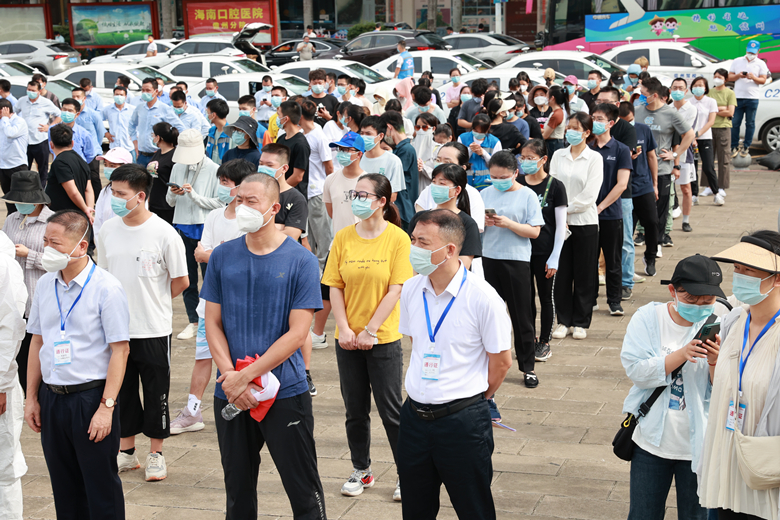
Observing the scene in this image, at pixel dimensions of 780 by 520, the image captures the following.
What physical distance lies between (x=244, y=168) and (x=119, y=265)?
4.39 ft

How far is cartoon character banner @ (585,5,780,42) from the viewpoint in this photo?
21188mm

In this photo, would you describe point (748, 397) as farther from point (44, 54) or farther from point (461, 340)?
point (44, 54)

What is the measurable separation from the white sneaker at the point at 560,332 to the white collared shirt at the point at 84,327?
4697mm

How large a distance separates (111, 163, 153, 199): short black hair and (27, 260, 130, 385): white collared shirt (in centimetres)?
119

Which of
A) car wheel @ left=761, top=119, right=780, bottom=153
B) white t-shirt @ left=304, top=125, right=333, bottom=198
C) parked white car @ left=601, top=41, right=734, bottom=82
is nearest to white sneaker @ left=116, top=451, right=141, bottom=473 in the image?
white t-shirt @ left=304, top=125, right=333, bottom=198

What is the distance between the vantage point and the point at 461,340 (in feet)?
12.6

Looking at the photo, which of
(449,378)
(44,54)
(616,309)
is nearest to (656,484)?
(449,378)

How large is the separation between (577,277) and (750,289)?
447cm

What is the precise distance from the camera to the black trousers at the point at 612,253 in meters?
8.20

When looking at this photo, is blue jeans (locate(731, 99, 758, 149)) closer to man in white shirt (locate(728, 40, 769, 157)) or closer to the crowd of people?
man in white shirt (locate(728, 40, 769, 157))

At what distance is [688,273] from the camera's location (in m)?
3.50

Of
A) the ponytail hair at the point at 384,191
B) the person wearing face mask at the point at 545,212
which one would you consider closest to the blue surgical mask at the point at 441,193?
the ponytail hair at the point at 384,191

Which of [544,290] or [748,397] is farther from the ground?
[748,397]

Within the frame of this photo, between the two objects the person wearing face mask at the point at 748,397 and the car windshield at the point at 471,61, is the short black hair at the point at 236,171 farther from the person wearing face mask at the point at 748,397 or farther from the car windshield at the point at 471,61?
the car windshield at the point at 471,61
